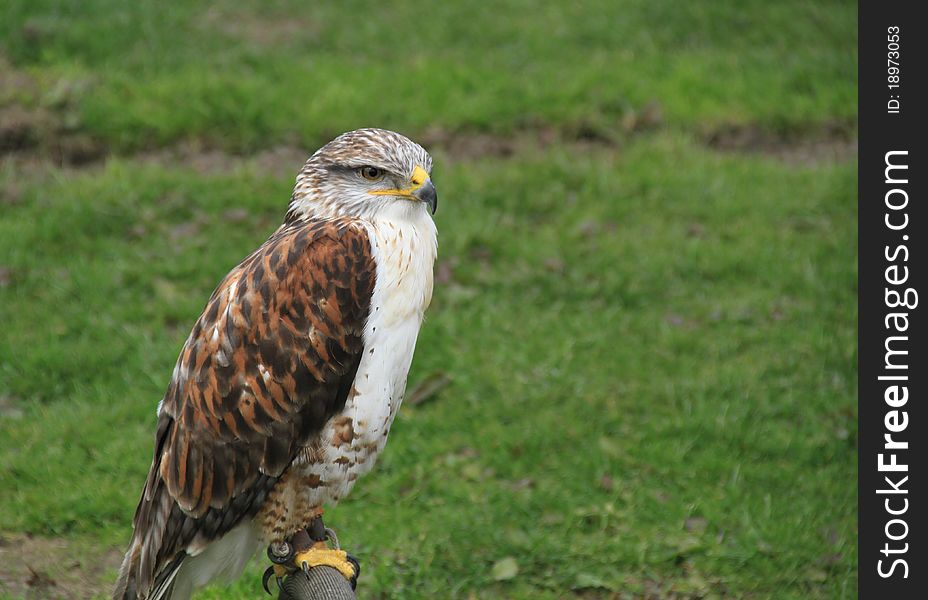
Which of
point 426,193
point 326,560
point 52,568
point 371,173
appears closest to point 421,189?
point 426,193

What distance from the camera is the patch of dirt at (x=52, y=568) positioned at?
15.4 feet

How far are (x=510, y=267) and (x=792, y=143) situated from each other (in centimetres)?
259

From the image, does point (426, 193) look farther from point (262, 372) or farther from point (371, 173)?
point (262, 372)

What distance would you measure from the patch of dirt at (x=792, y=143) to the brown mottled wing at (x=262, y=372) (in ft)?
16.1

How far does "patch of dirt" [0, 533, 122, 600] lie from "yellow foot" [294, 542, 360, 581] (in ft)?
4.19

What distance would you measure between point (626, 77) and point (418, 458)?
377 centimetres

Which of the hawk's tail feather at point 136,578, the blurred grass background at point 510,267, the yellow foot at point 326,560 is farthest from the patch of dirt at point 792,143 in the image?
the hawk's tail feather at point 136,578

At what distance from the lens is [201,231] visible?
6.85 meters

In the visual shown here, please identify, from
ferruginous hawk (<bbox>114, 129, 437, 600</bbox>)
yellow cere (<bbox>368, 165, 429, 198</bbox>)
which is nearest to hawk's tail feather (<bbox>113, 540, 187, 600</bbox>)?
ferruginous hawk (<bbox>114, 129, 437, 600</bbox>)

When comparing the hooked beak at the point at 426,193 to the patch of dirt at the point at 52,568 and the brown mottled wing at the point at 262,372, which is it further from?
the patch of dirt at the point at 52,568

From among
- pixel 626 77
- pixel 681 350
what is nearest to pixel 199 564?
pixel 681 350

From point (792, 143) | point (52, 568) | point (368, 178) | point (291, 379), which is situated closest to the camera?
point (291, 379)

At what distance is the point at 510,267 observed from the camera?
680 centimetres

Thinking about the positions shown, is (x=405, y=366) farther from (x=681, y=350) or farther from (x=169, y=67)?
(x=169, y=67)
